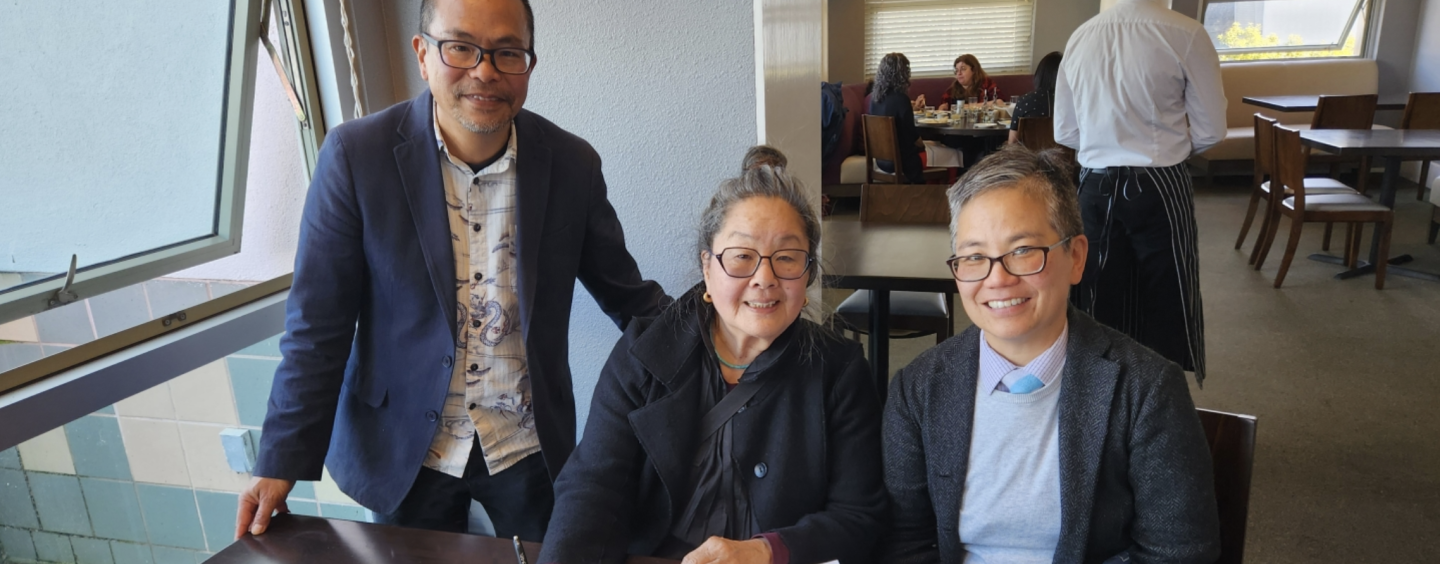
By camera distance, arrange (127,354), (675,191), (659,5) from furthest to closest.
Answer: (675,191)
(659,5)
(127,354)

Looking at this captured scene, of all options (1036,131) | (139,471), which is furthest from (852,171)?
(139,471)

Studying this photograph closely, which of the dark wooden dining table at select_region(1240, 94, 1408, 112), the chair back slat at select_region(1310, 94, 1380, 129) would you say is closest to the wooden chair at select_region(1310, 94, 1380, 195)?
the chair back slat at select_region(1310, 94, 1380, 129)

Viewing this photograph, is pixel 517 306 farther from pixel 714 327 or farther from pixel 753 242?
pixel 753 242

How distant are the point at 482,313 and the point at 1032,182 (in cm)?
95

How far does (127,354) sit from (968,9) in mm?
9001

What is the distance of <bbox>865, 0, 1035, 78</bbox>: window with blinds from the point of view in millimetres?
9211

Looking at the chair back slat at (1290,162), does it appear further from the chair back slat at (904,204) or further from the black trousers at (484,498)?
the black trousers at (484,498)

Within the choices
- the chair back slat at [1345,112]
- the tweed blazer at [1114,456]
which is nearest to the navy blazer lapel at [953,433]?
the tweed blazer at [1114,456]

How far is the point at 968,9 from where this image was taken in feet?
30.3

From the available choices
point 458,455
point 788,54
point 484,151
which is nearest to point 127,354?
point 458,455

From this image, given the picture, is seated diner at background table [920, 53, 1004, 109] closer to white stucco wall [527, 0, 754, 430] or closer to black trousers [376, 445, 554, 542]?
white stucco wall [527, 0, 754, 430]

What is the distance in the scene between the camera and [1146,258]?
9.73 feet

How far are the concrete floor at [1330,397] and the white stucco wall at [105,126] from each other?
6.76ft

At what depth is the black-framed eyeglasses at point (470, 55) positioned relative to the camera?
137cm
